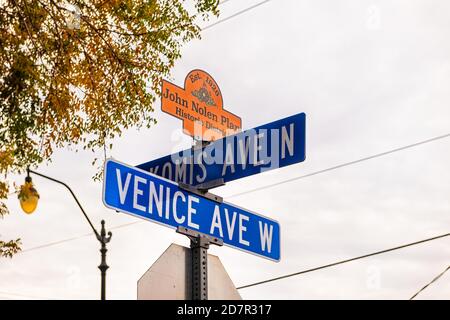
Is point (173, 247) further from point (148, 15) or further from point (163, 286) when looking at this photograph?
point (148, 15)

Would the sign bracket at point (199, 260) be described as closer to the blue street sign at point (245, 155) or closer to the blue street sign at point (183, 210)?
the blue street sign at point (183, 210)

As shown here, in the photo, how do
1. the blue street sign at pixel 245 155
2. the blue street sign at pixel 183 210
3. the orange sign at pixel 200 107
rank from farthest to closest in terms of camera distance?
the orange sign at pixel 200 107, the blue street sign at pixel 245 155, the blue street sign at pixel 183 210

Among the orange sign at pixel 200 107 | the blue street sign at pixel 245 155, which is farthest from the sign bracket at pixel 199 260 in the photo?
the orange sign at pixel 200 107

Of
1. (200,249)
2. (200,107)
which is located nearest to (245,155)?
(200,107)

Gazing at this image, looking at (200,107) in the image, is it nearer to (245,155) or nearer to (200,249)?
(245,155)

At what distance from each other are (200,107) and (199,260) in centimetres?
137

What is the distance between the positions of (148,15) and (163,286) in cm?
711

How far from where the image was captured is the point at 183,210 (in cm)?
618

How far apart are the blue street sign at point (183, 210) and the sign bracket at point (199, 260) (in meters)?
0.05

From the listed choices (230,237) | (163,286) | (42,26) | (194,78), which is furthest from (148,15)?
(163,286)

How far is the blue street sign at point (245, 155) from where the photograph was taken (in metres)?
6.41

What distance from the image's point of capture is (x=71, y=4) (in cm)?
1213

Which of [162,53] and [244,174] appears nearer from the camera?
[244,174]
